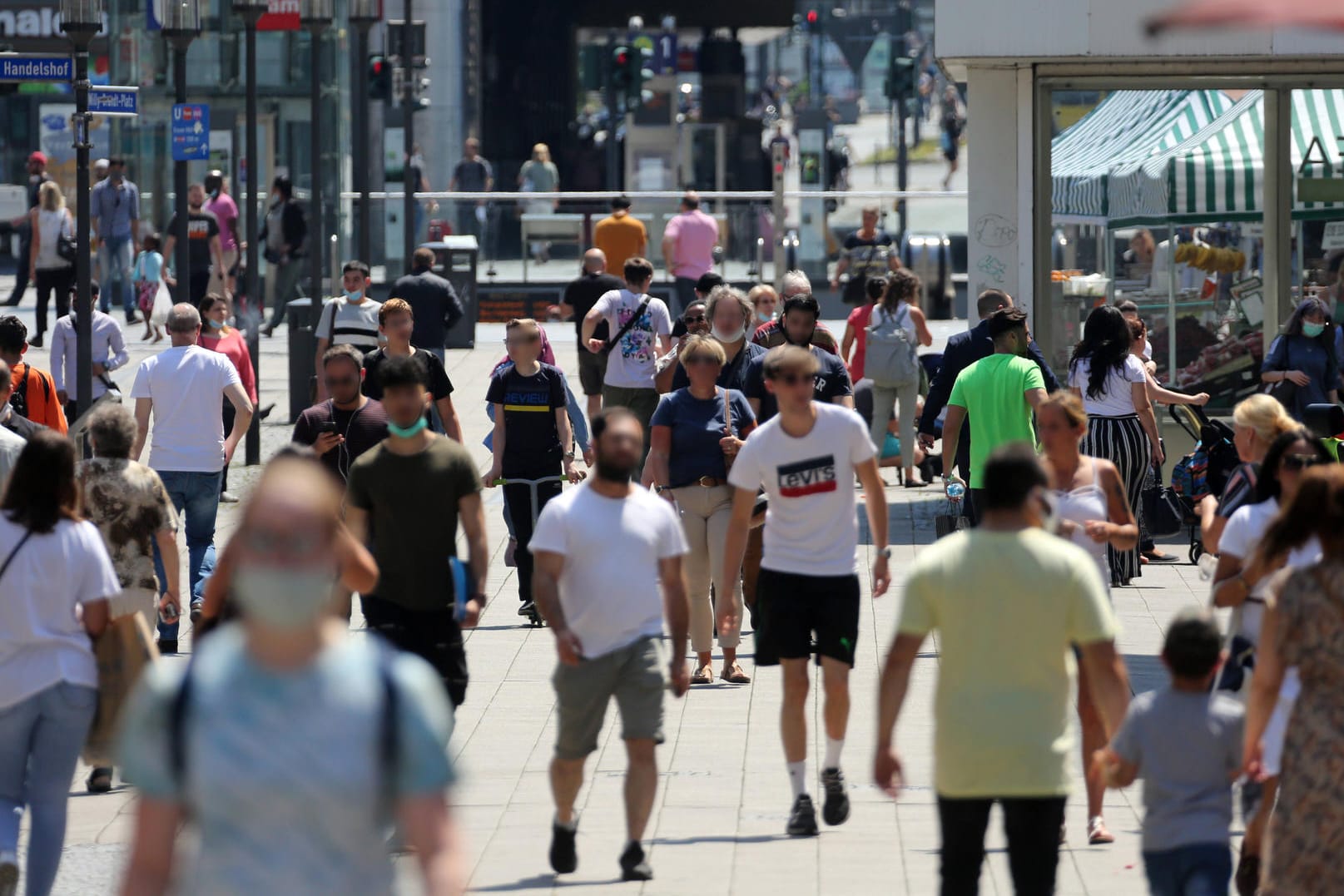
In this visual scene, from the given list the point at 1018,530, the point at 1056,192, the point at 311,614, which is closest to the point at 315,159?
the point at 1056,192

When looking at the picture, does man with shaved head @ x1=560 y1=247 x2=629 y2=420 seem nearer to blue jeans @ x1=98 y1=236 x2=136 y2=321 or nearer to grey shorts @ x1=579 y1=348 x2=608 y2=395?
grey shorts @ x1=579 y1=348 x2=608 y2=395

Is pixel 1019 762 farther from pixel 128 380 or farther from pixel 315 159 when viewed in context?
pixel 128 380

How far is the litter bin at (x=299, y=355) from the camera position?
61.5 feet

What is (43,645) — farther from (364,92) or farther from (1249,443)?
(364,92)

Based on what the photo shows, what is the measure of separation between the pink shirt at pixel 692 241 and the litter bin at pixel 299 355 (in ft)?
21.8

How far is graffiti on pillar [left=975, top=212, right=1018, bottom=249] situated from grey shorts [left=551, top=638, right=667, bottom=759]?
8.45 m

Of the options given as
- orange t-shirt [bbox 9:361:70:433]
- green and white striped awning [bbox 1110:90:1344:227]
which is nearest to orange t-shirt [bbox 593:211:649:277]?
green and white striped awning [bbox 1110:90:1344:227]

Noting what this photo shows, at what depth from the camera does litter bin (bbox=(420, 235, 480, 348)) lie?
2581cm

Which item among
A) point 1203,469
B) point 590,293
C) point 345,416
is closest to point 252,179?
point 590,293

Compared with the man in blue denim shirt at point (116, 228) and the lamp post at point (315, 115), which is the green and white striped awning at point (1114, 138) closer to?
the lamp post at point (315, 115)

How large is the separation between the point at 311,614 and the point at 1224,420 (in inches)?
471

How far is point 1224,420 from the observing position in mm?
14805

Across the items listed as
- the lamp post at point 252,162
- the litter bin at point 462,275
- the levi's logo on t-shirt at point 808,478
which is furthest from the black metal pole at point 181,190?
the levi's logo on t-shirt at point 808,478

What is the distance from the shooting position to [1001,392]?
34.6ft
